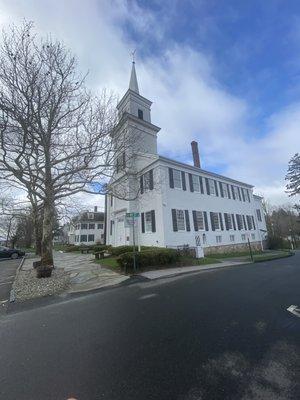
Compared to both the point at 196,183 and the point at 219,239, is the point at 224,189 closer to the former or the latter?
the point at 196,183

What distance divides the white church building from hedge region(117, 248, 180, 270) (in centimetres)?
416

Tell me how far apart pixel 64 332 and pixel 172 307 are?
2.60 metres

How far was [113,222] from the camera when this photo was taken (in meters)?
26.3

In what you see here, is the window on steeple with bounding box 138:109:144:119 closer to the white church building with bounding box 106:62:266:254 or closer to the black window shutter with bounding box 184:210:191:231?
the white church building with bounding box 106:62:266:254

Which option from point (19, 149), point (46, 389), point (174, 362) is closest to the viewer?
point (46, 389)

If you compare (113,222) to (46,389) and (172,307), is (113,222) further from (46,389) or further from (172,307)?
(46,389)

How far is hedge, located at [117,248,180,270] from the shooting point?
1174 centimetres

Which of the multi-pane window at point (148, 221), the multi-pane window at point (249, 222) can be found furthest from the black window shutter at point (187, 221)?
the multi-pane window at point (249, 222)

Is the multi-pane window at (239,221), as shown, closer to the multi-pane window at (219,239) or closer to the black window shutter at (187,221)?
the multi-pane window at (219,239)

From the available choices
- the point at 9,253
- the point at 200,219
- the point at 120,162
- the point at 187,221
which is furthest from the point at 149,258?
the point at 9,253

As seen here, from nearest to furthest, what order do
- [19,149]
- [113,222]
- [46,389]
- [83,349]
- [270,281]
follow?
1. [46,389]
2. [83,349]
3. [270,281]
4. [19,149]
5. [113,222]

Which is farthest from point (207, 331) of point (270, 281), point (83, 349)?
point (270, 281)

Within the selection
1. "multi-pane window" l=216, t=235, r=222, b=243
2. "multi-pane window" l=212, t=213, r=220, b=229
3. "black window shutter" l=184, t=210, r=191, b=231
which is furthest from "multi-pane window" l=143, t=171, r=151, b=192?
"multi-pane window" l=216, t=235, r=222, b=243

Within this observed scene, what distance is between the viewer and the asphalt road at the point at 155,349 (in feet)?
9.20
